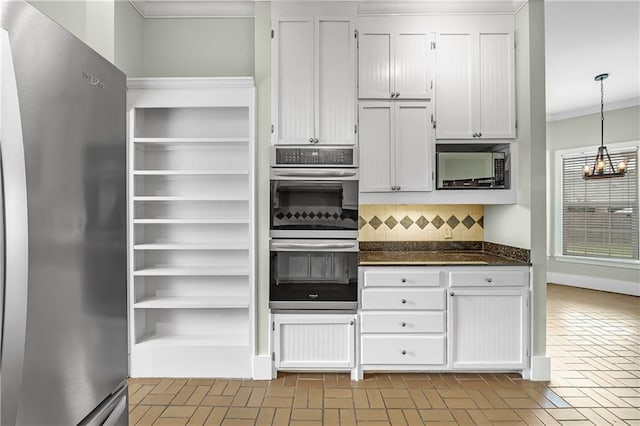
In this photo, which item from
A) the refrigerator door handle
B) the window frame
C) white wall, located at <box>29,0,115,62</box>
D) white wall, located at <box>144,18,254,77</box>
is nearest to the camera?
the refrigerator door handle

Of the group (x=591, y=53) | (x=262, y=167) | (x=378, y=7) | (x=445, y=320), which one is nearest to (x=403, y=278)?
(x=445, y=320)

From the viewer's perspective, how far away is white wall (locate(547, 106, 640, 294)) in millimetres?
5891

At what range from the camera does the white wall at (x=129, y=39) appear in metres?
2.96

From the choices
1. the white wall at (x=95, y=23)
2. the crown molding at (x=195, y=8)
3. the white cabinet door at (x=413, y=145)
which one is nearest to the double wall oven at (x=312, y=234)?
the white cabinet door at (x=413, y=145)

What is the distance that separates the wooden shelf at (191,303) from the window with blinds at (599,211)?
5.86m

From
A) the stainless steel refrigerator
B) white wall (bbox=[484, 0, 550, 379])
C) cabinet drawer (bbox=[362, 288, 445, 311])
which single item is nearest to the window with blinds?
white wall (bbox=[484, 0, 550, 379])

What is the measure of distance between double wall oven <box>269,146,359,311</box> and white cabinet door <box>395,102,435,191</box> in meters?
0.43

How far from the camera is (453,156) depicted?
126 inches

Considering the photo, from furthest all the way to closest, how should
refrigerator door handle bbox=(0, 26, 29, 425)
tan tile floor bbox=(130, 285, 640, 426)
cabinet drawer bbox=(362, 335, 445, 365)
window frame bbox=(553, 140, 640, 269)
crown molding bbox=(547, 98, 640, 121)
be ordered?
window frame bbox=(553, 140, 640, 269) → crown molding bbox=(547, 98, 640, 121) → cabinet drawer bbox=(362, 335, 445, 365) → tan tile floor bbox=(130, 285, 640, 426) → refrigerator door handle bbox=(0, 26, 29, 425)

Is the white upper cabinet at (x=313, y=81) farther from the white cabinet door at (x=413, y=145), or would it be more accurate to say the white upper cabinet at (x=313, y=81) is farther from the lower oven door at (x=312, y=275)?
the lower oven door at (x=312, y=275)

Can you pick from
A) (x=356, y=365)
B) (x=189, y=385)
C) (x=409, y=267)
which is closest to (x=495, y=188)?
(x=409, y=267)

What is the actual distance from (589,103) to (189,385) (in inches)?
262

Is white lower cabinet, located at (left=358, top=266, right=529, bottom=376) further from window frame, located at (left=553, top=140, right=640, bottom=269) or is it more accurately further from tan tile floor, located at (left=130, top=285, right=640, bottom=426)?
window frame, located at (left=553, top=140, right=640, bottom=269)

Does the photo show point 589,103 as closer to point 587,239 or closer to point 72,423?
point 587,239
